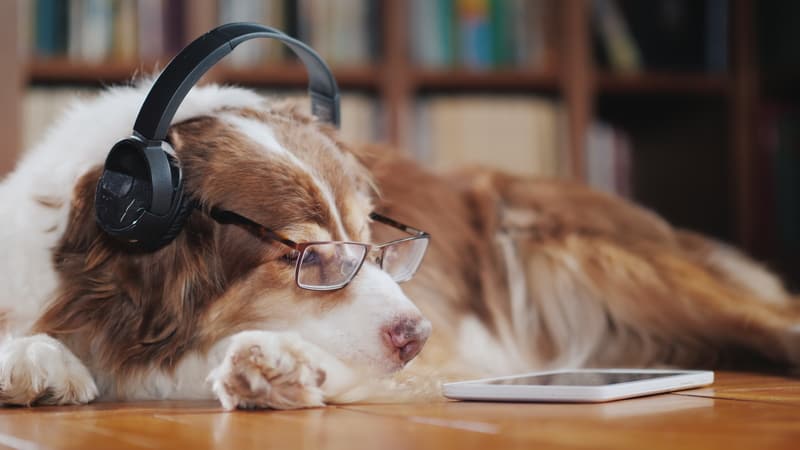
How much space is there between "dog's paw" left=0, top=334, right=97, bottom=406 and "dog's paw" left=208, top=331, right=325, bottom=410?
0.67ft

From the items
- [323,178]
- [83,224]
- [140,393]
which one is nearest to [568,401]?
[323,178]

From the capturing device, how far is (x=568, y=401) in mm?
1170

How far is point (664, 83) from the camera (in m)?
3.04

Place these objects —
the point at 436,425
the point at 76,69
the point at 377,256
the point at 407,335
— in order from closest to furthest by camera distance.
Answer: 1. the point at 436,425
2. the point at 407,335
3. the point at 377,256
4. the point at 76,69

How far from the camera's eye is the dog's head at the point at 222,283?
1.29 m

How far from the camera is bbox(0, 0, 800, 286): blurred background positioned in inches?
111

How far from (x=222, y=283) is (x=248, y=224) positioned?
0.09 meters

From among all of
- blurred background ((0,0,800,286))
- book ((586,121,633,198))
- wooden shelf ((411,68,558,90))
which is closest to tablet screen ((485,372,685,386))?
blurred background ((0,0,800,286))

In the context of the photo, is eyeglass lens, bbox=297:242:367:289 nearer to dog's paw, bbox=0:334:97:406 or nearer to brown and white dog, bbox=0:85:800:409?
brown and white dog, bbox=0:85:800:409

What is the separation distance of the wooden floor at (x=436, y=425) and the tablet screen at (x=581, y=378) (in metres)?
0.05

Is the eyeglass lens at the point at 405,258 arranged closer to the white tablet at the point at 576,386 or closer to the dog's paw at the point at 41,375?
the white tablet at the point at 576,386

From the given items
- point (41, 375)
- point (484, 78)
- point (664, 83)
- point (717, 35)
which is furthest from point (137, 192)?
point (717, 35)

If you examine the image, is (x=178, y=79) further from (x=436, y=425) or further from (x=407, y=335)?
(x=436, y=425)

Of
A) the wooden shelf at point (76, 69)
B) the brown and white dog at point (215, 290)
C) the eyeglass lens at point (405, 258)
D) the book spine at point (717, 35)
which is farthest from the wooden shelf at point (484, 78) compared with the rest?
the eyeglass lens at point (405, 258)
